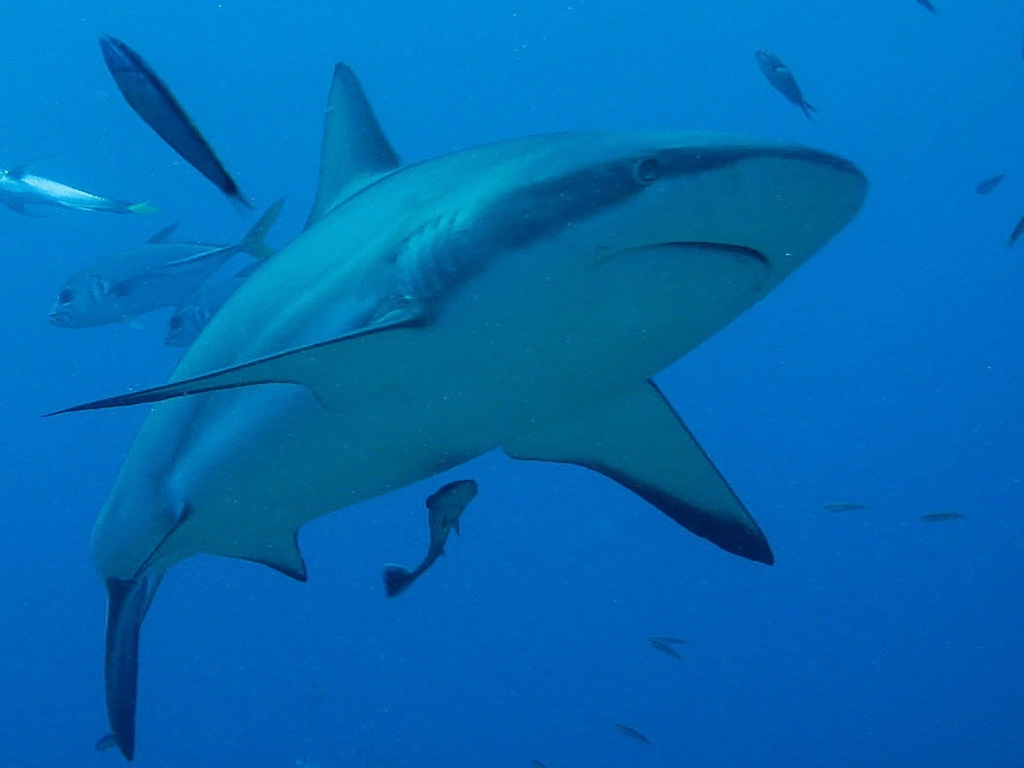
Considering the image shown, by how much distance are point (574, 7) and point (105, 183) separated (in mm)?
21342

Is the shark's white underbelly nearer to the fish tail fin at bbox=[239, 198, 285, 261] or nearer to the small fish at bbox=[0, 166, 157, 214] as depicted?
the fish tail fin at bbox=[239, 198, 285, 261]

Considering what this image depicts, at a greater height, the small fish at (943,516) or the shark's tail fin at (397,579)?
the shark's tail fin at (397,579)

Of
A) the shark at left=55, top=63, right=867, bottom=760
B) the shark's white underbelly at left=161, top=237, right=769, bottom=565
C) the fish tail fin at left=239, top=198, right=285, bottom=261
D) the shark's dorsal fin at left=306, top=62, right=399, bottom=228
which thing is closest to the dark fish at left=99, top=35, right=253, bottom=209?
the shark at left=55, top=63, right=867, bottom=760

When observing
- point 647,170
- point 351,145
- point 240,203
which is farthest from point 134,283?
point 647,170

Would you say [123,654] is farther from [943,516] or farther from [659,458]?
[943,516]

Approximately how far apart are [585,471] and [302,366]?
89.7 ft

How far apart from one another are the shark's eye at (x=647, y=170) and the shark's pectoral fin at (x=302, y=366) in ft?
2.09

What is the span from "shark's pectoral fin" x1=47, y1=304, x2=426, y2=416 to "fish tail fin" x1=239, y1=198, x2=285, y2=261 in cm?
227

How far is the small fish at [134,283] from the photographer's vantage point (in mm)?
5621

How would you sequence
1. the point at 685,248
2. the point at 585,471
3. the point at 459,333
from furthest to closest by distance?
the point at 585,471 → the point at 459,333 → the point at 685,248

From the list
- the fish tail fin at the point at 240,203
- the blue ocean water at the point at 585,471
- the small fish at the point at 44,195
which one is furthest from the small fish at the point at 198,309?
the blue ocean water at the point at 585,471

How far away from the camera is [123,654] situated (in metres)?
3.58

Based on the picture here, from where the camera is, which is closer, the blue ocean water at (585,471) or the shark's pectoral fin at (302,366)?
the shark's pectoral fin at (302,366)

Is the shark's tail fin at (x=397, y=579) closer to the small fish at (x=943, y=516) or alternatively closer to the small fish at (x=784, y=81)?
the small fish at (x=784, y=81)
